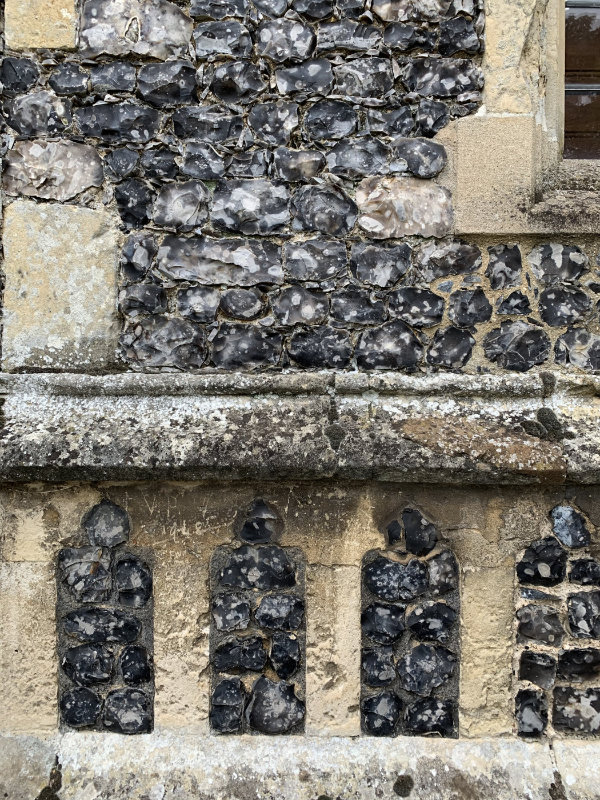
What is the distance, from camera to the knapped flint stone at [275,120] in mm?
2104

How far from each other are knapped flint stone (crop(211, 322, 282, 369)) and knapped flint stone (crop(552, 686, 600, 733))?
1579 mm

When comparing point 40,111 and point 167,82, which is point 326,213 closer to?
point 167,82

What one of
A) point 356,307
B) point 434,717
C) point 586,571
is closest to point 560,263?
point 356,307

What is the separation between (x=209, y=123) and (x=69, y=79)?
21.1 inches

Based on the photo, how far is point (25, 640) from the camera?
81.0 inches

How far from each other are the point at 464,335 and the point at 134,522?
1.39 meters

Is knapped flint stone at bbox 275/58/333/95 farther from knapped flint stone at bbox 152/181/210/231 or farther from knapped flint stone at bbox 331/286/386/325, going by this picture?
knapped flint stone at bbox 331/286/386/325

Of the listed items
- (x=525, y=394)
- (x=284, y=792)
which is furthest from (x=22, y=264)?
(x=284, y=792)

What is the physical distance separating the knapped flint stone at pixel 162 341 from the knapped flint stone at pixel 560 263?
4.31 feet

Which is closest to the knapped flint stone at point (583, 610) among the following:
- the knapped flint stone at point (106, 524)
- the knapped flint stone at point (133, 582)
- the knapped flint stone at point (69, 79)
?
the knapped flint stone at point (133, 582)

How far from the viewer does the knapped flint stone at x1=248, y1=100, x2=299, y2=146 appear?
2.10 m

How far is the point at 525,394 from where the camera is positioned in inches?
81.0

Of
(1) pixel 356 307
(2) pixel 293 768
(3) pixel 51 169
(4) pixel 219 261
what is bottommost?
(2) pixel 293 768

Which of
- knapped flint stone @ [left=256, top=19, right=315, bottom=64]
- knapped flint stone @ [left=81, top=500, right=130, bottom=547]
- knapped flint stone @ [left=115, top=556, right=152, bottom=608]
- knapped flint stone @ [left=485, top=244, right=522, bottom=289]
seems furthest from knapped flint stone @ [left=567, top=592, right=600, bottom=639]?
knapped flint stone @ [left=256, top=19, right=315, bottom=64]
